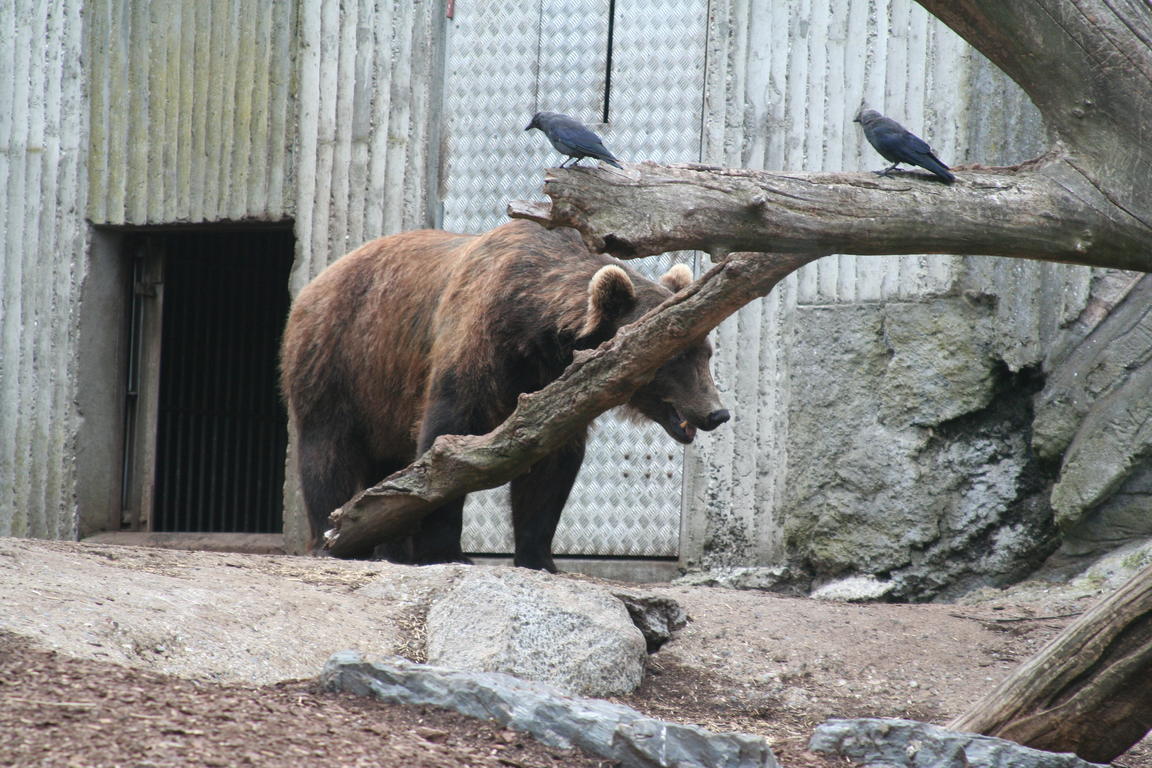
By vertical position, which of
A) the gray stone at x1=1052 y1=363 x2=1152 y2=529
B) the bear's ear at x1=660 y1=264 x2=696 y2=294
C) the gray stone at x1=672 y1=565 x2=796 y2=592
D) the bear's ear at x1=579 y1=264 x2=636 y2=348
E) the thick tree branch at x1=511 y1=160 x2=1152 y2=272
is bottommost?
the gray stone at x1=672 y1=565 x2=796 y2=592

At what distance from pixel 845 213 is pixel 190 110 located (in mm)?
6003

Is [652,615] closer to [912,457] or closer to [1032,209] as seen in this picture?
[1032,209]

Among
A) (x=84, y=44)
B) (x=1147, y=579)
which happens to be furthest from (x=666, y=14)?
(x=1147, y=579)

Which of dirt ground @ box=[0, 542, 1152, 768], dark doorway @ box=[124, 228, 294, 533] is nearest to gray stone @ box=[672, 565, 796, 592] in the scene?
dirt ground @ box=[0, 542, 1152, 768]

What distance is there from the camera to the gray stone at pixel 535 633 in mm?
4418

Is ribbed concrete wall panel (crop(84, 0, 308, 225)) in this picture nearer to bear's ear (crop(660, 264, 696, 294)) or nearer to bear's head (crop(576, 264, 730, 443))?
bear's ear (crop(660, 264, 696, 294))

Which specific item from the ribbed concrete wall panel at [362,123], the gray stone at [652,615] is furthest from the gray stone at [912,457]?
the ribbed concrete wall panel at [362,123]

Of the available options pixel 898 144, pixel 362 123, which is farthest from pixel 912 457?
pixel 362 123

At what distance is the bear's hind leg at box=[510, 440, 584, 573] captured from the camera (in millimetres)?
6477

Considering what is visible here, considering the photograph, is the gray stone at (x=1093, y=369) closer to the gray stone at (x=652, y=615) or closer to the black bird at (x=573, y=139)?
the gray stone at (x=652, y=615)

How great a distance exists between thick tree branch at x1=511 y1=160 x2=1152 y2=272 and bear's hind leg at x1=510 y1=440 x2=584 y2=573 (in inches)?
110

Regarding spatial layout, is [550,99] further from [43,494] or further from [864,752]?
[864,752]

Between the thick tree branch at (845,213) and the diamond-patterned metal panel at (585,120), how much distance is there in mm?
4005

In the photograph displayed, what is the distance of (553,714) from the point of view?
323 centimetres
